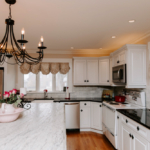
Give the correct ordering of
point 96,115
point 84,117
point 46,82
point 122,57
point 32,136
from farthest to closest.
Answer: point 46,82
point 84,117
point 96,115
point 122,57
point 32,136

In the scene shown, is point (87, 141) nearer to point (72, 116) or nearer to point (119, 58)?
point (72, 116)

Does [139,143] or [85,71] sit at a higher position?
[85,71]

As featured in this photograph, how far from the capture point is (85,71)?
4562mm

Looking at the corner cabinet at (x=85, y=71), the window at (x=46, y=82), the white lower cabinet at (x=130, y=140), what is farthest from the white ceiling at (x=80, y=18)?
the window at (x=46, y=82)

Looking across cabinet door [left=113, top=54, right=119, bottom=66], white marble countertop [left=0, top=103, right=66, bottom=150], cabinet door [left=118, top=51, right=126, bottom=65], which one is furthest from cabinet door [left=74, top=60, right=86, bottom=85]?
white marble countertop [left=0, top=103, right=66, bottom=150]

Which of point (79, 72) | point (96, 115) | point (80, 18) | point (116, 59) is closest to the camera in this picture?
point (80, 18)

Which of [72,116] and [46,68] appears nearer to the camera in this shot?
[72,116]

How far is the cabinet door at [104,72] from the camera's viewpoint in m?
4.32

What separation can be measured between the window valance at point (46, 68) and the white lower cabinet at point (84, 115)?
50.7 inches

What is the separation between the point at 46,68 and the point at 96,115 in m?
2.19

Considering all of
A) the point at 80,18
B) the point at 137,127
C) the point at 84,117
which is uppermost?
the point at 80,18

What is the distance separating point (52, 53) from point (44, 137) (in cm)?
386

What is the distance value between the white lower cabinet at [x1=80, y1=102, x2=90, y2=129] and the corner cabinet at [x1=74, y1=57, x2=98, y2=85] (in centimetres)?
70

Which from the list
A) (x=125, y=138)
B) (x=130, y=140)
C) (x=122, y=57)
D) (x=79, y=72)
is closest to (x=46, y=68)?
(x=79, y=72)
